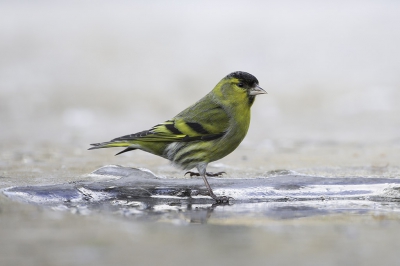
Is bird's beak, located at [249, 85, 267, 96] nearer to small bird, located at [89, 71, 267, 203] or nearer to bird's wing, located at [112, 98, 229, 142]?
small bird, located at [89, 71, 267, 203]

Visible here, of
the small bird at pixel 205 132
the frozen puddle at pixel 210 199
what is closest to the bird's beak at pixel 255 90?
the small bird at pixel 205 132

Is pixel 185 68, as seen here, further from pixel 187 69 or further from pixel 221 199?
pixel 221 199

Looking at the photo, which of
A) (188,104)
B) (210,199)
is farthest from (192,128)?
(188,104)

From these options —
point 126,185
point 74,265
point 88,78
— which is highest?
point 88,78

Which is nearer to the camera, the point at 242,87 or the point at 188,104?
the point at 242,87

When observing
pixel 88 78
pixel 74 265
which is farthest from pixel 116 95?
pixel 74 265

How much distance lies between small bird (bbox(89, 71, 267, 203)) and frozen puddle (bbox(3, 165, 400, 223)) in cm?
28

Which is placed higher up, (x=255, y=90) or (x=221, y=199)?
(x=255, y=90)

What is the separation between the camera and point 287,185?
15.0 ft

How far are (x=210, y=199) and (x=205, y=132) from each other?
896 millimetres

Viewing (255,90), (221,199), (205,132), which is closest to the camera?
(221,199)

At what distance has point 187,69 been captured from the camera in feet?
35.2

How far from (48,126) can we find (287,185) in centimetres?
449

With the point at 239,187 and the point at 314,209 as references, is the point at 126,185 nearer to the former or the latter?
the point at 239,187
